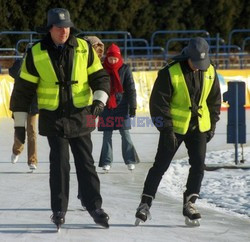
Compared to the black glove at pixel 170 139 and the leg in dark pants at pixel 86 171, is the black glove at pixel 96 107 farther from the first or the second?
A: the black glove at pixel 170 139

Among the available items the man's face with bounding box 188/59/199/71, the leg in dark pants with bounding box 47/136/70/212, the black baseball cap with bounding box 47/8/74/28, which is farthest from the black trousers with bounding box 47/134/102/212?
the man's face with bounding box 188/59/199/71

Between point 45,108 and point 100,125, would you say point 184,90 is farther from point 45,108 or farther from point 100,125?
point 100,125

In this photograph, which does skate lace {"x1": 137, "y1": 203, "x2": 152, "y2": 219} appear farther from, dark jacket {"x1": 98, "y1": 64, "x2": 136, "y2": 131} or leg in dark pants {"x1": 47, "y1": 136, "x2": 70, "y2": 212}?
dark jacket {"x1": 98, "y1": 64, "x2": 136, "y2": 131}

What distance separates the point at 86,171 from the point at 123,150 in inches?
150

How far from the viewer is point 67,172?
352 inches

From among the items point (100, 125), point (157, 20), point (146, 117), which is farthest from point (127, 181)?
point (157, 20)

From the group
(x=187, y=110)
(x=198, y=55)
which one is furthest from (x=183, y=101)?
(x=198, y=55)

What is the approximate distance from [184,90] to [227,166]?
447 cm

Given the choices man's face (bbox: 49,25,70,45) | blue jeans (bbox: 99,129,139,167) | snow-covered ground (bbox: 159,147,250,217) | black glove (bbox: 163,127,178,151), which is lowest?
snow-covered ground (bbox: 159,147,250,217)

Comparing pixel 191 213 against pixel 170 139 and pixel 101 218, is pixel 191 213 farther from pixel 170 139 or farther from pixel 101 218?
pixel 101 218

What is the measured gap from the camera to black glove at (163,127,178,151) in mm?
9000

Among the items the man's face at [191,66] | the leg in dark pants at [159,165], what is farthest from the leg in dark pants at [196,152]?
the man's face at [191,66]

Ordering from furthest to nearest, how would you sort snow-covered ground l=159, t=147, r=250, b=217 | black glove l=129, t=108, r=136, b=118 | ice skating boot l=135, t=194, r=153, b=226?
black glove l=129, t=108, r=136, b=118 < snow-covered ground l=159, t=147, r=250, b=217 < ice skating boot l=135, t=194, r=153, b=226

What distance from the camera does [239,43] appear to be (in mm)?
35719
